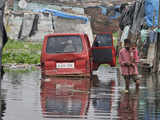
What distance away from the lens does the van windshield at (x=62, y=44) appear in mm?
18734

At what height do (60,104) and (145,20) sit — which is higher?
(60,104)

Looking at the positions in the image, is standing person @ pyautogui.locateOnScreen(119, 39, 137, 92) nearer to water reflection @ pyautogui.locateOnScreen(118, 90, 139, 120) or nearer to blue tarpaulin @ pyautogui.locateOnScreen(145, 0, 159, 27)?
water reflection @ pyautogui.locateOnScreen(118, 90, 139, 120)

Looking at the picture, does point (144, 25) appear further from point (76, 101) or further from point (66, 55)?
point (76, 101)

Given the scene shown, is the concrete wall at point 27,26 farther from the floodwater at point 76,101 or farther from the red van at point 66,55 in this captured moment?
the floodwater at point 76,101

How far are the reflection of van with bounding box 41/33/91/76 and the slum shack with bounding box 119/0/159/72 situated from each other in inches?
227

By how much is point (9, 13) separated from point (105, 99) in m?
31.7

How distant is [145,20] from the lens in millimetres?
25734

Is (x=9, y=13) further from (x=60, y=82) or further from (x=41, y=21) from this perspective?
(x=60, y=82)

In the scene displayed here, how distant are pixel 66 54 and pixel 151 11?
7.91 m

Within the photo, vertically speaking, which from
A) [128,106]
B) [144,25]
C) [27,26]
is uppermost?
[128,106]

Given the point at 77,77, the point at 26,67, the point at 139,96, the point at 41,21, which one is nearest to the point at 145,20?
the point at 26,67

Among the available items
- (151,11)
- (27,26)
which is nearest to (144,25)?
(151,11)

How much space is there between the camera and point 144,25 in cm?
2630

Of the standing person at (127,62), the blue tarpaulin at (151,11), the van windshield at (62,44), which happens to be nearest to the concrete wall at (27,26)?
the blue tarpaulin at (151,11)
